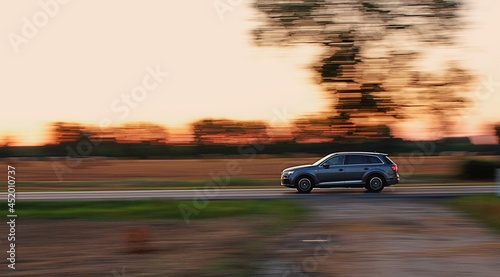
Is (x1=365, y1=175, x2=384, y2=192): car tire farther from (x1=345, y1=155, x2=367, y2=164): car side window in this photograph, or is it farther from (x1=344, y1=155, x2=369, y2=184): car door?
(x1=345, y1=155, x2=367, y2=164): car side window

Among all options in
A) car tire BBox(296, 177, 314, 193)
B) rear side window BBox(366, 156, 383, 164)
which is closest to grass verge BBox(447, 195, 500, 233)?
rear side window BBox(366, 156, 383, 164)

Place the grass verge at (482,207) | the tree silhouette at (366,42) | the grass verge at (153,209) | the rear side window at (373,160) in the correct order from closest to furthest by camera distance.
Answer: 1. the grass verge at (482,207)
2. the grass verge at (153,209)
3. the rear side window at (373,160)
4. the tree silhouette at (366,42)

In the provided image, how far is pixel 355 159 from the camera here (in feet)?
86.5

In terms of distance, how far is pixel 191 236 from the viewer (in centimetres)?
1505

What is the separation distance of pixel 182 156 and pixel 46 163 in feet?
32.8

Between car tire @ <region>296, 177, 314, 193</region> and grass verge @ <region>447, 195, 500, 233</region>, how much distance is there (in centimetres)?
556

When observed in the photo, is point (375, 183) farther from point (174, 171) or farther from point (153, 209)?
point (174, 171)

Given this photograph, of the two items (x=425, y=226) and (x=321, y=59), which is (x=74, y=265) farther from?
(x=321, y=59)

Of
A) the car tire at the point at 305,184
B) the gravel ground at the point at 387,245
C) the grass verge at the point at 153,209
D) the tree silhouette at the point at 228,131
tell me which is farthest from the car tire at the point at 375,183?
the tree silhouette at the point at 228,131

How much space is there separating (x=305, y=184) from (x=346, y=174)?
159 centimetres

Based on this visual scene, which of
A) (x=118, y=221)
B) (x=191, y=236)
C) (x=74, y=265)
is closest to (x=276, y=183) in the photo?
(x=118, y=221)

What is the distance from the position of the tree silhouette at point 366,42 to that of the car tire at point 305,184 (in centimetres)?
897

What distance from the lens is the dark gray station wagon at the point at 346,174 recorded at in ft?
85.8

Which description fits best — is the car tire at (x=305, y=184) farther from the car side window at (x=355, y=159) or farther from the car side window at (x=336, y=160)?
the car side window at (x=355, y=159)
